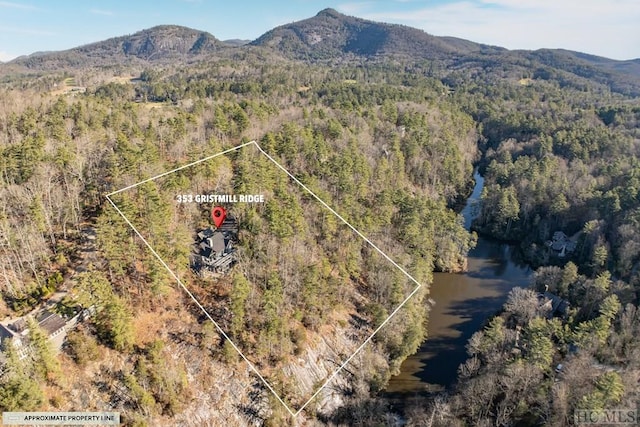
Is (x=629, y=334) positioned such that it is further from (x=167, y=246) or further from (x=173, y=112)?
(x=173, y=112)

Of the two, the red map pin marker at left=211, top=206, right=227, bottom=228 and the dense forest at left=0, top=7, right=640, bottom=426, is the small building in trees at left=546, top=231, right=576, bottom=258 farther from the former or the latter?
the red map pin marker at left=211, top=206, right=227, bottom=228

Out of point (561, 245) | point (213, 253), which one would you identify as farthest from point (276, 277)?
point (561, 245)

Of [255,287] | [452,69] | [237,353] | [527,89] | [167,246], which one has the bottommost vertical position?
[237,353]

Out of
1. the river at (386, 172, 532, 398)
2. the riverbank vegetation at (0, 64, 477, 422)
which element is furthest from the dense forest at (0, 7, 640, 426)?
the river at (386, 172, 532, 398)

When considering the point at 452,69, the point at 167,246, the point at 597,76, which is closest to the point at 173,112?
the point at 167,246

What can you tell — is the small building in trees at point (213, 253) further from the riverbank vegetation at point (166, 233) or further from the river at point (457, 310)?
the river at point (457, 310)
